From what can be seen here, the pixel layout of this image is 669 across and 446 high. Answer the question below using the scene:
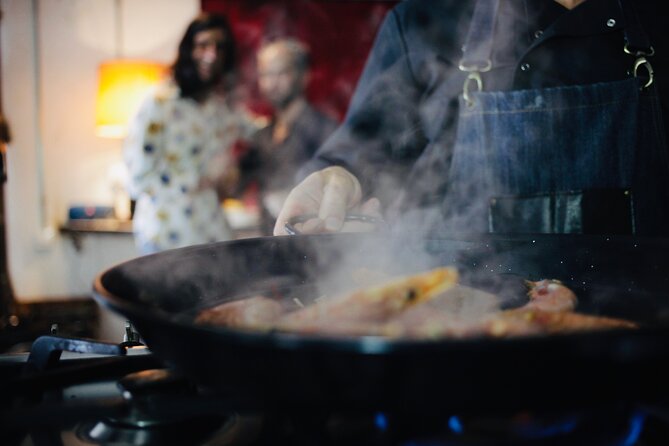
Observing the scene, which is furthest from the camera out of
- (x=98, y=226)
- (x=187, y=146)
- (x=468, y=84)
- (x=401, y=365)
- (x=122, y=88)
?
(x=98, y=226)

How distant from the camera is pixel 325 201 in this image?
1.20 m

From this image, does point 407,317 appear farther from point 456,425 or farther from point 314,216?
point 314,216

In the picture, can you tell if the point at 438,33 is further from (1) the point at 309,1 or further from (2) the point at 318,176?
(1) the point at 309,1

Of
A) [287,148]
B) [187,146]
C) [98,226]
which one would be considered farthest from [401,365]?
[98,226]

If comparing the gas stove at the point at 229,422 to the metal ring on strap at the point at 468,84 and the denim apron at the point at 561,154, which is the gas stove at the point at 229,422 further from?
the metal ring on strap at the point at 468,84

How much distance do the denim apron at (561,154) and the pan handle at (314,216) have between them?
0.31m

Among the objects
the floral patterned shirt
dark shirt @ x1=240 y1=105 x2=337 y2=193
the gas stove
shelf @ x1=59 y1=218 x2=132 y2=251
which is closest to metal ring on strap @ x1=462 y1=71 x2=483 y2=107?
the gas stove

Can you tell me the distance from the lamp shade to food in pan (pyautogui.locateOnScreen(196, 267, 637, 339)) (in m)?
3.11

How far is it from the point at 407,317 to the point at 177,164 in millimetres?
2567

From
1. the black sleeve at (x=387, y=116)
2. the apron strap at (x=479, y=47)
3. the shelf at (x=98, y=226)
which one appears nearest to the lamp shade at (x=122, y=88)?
the shelf at (x=98, y=226)

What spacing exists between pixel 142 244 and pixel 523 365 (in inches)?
122

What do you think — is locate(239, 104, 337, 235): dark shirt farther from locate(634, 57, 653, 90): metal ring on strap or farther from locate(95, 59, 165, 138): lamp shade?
locate(634, 57, 653, 90): metal ring on strap

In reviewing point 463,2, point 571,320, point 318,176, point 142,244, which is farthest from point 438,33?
point 142,244

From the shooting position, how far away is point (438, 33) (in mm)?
1534
